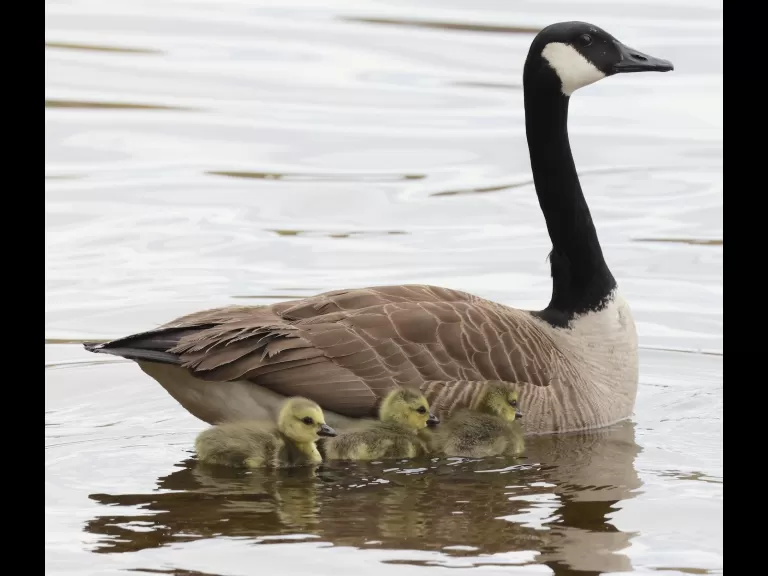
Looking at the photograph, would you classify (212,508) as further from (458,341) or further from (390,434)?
(458,341)

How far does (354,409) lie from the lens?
8.45 m

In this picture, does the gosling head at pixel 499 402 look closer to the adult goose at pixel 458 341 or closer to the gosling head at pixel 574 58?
the adult goose at pixel 458 341

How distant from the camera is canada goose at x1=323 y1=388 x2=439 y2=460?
830 cm

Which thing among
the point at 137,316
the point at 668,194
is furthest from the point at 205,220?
the point at 668,194

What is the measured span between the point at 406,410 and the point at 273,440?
72 centimetres

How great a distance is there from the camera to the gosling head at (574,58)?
9.62m

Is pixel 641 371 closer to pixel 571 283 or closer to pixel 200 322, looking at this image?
pixel 571 283

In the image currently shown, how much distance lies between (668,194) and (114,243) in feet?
17.9

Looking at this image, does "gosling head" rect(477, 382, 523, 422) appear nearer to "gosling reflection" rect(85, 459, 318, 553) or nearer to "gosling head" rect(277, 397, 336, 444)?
"gosling head" rect(277, 397, 336, 444)

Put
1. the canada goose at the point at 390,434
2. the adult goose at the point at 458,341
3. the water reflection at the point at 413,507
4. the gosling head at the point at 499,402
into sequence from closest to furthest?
the water reflection at the point at 413,507
the canada goose at the point at 390,434
the adult goose at the point at 458,341
the gosling head at the point at 499,402

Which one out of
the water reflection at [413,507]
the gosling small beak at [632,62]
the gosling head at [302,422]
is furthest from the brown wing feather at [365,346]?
the gosling small beak at [632,62]

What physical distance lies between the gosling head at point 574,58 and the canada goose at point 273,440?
9.12 feet

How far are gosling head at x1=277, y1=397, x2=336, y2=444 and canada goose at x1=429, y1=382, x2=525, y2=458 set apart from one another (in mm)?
689

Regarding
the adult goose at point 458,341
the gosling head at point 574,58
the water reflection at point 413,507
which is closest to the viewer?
the water reflection at point 413,507
